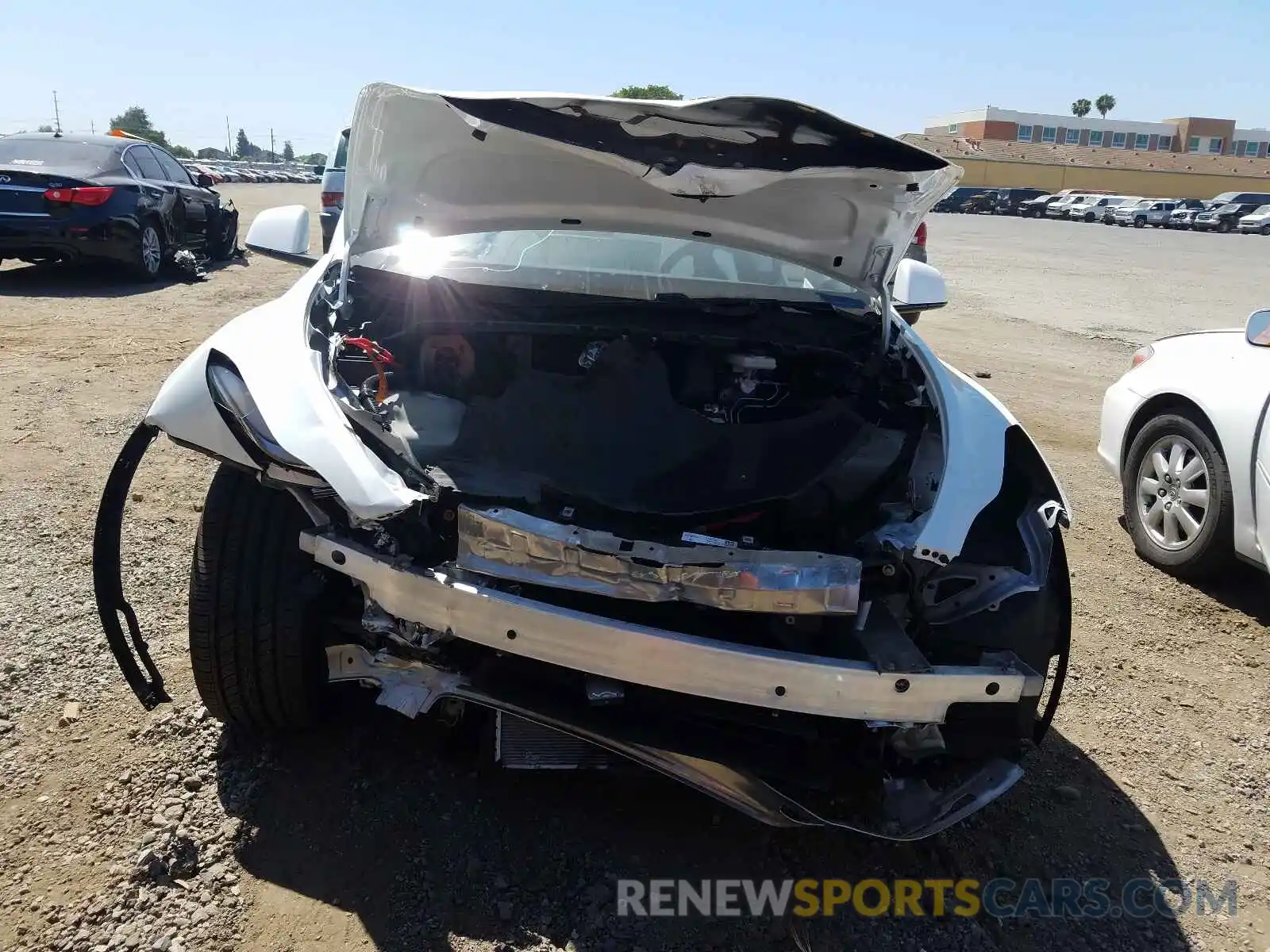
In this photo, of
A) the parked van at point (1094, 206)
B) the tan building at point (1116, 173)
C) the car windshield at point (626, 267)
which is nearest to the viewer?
the car windshield at point (626, 267)

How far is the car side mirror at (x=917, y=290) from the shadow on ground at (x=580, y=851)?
1828 mm

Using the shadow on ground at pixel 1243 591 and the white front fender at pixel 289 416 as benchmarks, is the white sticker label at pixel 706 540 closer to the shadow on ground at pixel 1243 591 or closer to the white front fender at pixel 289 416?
the white front fender at pixel 289 416

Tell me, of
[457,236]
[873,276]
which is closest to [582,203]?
[457,236]

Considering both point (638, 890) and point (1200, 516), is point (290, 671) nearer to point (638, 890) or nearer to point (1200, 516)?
point (638, 890)

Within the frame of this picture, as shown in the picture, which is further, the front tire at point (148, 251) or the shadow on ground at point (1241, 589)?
the front tire at point (148, 251)

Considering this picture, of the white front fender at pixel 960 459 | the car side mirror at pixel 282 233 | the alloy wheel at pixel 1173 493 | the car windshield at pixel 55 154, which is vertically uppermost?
the car windshield at pixel 55 154

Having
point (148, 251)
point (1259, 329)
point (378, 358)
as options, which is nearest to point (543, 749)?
point (378, 358)

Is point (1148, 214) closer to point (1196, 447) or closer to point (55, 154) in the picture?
point (1196, 447)

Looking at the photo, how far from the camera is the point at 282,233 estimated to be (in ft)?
11.4

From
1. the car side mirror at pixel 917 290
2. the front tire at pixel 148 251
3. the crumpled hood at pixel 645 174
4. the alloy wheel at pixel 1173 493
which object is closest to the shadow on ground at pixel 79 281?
the front tire at pixel 148 251

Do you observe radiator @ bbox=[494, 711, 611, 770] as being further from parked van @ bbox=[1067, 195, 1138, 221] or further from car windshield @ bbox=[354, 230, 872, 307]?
parked van @ bbox=[1067, 195, 1138, 221]

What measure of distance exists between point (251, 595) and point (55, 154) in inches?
356

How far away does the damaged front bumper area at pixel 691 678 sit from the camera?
1861mm

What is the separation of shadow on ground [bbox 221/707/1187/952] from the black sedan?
809 centimetres
